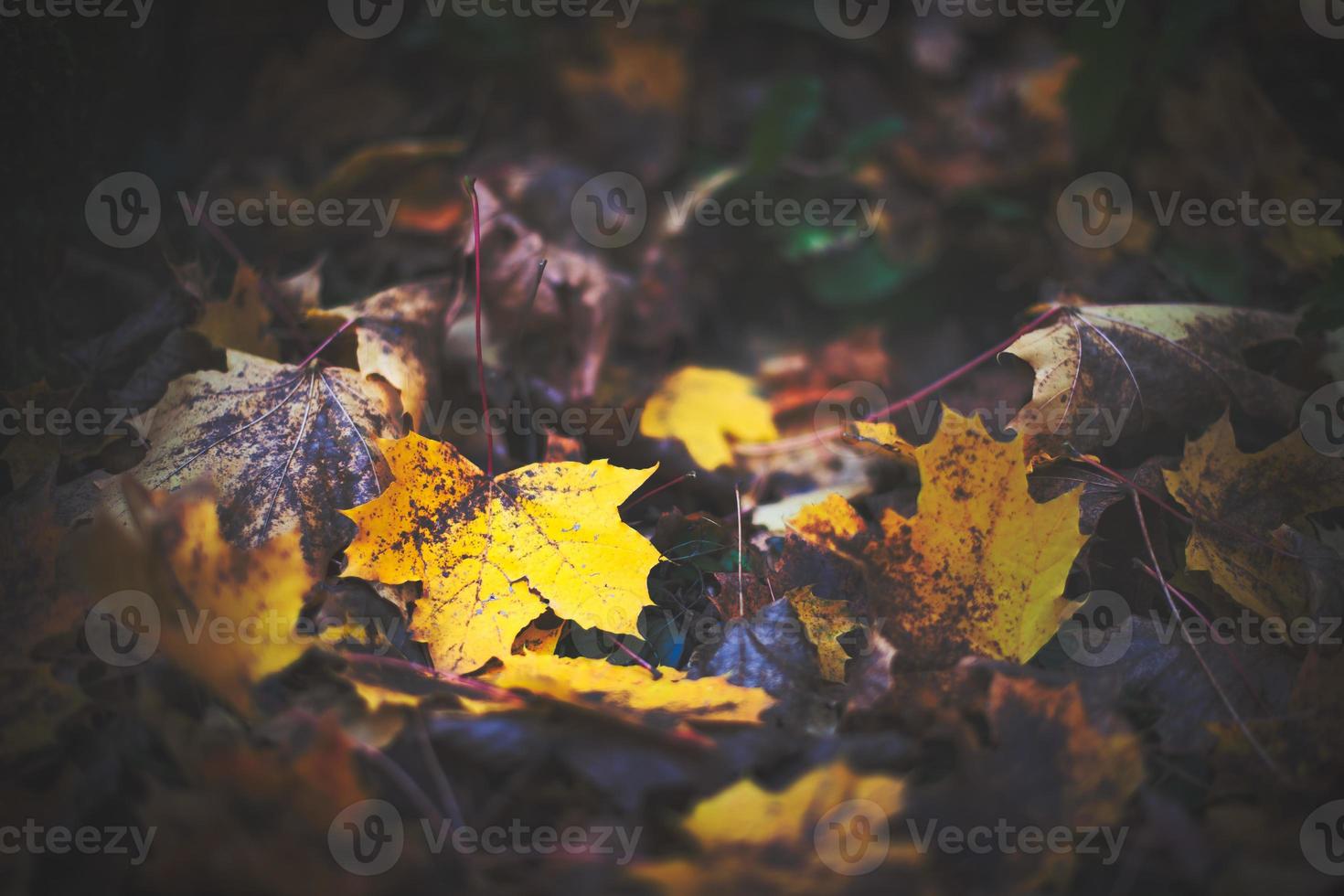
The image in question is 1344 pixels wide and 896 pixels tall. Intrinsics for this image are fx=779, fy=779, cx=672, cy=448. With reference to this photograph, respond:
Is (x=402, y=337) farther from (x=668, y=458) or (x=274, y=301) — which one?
(x=668, y=458)

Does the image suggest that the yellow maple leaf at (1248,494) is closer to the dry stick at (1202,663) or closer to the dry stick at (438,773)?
the dry stick at (1202,663)

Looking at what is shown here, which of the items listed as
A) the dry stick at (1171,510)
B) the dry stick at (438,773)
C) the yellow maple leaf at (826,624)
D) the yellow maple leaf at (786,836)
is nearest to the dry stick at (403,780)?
the dry stick at (438,773)

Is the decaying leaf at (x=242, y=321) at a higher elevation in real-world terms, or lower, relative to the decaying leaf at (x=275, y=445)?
higher

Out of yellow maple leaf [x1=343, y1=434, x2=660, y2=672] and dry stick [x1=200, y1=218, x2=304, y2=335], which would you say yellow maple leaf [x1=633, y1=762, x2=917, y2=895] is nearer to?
yellow maple leaf [x1=343, y1=434, x2=660, y2=672]

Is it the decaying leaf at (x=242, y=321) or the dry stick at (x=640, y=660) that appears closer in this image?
the dry stick at (x=640, y=660)

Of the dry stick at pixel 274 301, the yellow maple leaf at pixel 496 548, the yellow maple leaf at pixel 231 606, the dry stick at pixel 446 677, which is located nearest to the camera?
the yellow maple leaf at pixel 231 606

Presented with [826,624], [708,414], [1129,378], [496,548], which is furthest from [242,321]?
[1129,378]

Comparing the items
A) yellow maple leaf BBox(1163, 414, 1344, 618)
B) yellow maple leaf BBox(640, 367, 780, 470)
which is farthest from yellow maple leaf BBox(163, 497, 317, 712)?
yellow maple leaf BBox(1163, 414, 1344, 618)
